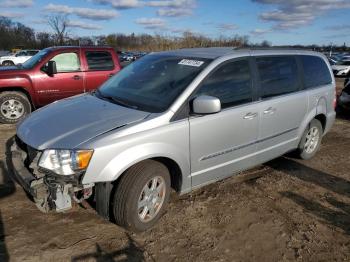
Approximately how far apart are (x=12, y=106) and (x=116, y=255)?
593cm

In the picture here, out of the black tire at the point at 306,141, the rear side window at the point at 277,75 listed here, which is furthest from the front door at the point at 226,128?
the black tire at the point at 306,141

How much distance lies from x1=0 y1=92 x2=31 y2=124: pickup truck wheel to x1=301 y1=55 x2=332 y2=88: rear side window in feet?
19.2

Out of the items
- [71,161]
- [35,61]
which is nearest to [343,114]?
[35,61]

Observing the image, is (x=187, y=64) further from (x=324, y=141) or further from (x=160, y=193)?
(x=324, y=141)

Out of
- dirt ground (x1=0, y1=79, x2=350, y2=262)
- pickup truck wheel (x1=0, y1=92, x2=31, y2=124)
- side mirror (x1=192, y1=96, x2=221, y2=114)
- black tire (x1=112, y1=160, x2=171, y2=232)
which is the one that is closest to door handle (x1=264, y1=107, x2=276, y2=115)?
dirt ground (x1=0, y1=79, x2=350, y2=262)

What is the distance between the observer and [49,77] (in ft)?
27.2

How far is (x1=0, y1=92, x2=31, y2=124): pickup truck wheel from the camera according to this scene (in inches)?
313

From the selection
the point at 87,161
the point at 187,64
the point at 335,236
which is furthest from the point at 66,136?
the point at 335,236

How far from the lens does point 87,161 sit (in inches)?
122

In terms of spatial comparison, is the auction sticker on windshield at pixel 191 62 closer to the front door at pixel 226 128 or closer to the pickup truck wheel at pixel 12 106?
the front door at pixel 226 128

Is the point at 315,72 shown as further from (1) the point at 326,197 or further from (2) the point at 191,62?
(2) the point at 191,62

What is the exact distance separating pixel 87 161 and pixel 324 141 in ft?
18.4

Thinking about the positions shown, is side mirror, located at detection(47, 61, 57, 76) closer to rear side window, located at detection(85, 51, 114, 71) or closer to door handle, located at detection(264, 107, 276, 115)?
rear side window, located at detection(85, 51, 114, 71)

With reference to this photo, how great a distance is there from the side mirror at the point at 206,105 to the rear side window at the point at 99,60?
5790 millimetres
